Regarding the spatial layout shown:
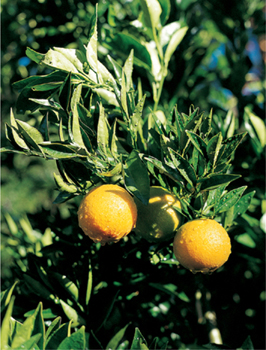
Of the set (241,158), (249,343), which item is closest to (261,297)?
(249,343)

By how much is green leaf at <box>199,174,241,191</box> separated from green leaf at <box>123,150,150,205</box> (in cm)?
9

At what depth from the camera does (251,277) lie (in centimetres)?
96

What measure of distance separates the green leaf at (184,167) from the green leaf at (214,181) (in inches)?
0.6

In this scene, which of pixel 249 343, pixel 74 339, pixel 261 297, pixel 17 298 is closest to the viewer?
pixel 74 339

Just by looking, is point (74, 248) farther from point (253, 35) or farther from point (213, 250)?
point (253, 35)

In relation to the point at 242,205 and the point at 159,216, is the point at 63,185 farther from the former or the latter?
the point at 242,205

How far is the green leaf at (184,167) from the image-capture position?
500 mm

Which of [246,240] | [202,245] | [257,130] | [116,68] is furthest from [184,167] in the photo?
[257,130]

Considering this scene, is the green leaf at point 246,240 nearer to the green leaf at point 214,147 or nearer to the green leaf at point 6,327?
the green leaf at point 214,147

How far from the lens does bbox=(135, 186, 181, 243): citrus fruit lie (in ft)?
1.82

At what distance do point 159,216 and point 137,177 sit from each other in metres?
0.09

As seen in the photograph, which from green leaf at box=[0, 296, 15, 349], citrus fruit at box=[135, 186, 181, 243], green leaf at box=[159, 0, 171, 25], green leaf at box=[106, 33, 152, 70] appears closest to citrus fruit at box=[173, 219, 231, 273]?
citrus fruit at box=[135, 186, 181, 243]

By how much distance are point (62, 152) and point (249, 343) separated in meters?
0.54

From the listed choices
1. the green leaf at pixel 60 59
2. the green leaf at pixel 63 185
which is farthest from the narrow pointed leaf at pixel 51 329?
the green leaf at pixel 60 59
